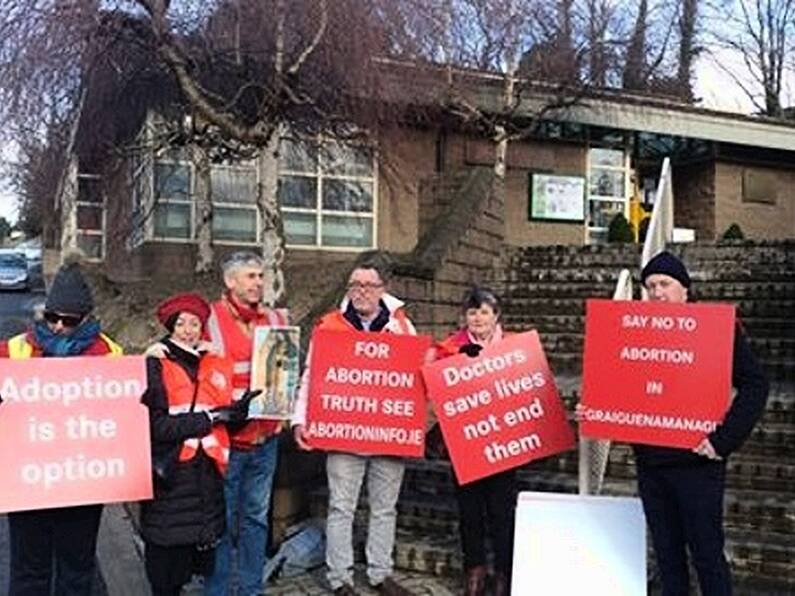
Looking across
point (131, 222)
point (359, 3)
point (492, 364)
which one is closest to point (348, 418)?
point (492, 364)

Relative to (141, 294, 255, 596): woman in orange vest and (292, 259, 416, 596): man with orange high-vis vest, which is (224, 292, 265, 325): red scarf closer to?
(141, 294, 255, 596): woman in orange vest

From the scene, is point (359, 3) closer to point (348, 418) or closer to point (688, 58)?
point (348, 418)

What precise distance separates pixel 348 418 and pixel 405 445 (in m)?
0.35

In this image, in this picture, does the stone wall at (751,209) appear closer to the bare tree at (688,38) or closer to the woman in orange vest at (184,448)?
the bare tree at (688,38)

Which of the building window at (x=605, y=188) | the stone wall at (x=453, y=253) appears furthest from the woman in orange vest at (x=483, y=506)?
the building window at (x=605, y=188)

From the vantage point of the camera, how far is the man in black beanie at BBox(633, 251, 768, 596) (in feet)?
14.0

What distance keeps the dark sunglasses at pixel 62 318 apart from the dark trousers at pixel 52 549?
2.84 ft

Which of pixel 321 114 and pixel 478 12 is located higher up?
pixel 478 12

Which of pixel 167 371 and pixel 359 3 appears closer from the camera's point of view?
pixel 167 371

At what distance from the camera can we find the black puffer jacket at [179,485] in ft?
14.9

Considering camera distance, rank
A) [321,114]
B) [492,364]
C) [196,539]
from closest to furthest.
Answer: [196,539] → [492,364] → [321,114]

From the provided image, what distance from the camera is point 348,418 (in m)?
Answer: 5.59

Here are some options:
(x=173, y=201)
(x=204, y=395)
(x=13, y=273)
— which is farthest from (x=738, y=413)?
(x=13, y=273)

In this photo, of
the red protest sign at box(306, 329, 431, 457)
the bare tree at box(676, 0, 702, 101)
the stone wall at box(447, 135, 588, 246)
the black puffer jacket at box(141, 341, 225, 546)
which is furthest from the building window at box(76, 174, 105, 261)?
the bare tree at box(676, 0, 702, 101)
